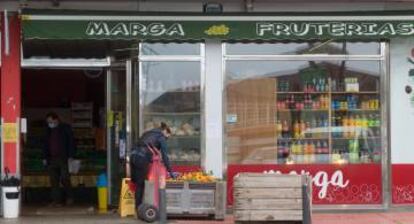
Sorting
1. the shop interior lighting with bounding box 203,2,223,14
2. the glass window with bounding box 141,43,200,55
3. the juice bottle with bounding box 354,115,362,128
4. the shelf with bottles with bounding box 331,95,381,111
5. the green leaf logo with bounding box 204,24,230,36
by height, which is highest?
the shop interior lighting with bounding box 203,2,223,14

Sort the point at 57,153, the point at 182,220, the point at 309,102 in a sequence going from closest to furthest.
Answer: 1. the point at 182,220
2. the point at 309,102
3. the point at 57,153

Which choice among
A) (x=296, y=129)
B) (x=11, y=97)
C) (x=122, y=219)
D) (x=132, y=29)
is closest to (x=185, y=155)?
(x=122, y=219)

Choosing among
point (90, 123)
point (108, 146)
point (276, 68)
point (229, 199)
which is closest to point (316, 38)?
point (276, 68)

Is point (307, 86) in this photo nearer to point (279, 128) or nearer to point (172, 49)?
point (279, 128)

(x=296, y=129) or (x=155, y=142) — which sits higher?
(x=296, y=129)

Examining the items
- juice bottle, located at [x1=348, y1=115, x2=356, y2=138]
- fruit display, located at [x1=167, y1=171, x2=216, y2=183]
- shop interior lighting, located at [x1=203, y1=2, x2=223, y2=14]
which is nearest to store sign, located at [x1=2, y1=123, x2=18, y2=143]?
fruit display, located at [x1=167, y1=171, x2=216, y2=183]

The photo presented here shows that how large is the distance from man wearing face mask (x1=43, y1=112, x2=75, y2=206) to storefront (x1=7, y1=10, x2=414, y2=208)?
1.69 m

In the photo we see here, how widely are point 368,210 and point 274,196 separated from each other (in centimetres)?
264

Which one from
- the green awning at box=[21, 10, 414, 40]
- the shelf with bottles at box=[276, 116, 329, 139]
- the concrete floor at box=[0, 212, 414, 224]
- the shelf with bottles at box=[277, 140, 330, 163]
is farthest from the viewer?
the shelf with bottles at box=[276, 116, 329, 139]

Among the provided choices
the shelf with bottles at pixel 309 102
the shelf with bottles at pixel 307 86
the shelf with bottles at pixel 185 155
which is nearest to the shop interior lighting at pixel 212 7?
the shelf with bottles at pixel 307 86

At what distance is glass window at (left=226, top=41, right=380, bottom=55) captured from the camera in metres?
14.5

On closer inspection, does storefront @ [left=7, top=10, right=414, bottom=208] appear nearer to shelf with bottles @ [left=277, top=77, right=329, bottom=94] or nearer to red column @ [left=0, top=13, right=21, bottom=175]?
shelf with bottles @ [left=277, top=77, right=329, bottom=94]

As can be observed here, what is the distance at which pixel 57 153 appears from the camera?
1567 cm

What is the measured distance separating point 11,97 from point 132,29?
2.42m
